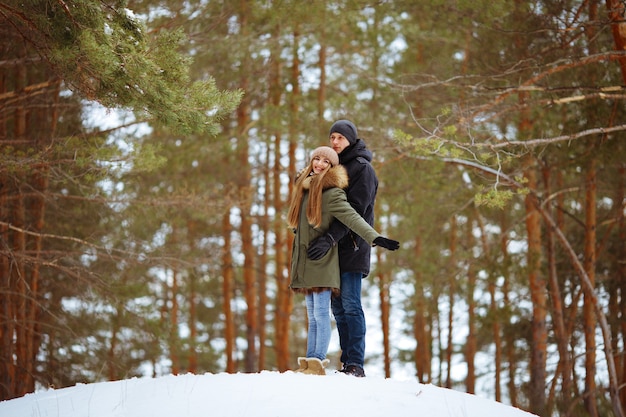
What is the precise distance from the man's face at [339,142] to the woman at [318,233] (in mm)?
206

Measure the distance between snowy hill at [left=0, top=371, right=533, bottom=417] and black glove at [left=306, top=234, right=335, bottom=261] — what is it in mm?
950

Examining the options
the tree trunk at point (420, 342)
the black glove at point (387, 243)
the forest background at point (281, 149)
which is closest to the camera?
the black glove at point (387, 243)

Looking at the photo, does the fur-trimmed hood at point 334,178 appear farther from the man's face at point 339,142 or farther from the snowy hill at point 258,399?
the snowy hill at point 258,399

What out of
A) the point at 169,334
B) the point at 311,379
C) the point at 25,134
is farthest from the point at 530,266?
the point at 25,134

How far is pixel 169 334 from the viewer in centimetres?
1106

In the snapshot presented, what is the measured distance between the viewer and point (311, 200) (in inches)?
224

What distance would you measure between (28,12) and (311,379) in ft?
12.1

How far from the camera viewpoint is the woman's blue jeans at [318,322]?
5.66 meters

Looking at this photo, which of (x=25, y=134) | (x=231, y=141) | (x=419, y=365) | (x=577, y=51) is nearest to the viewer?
(x=577, y=51)

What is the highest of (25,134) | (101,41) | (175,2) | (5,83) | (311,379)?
(175,2)

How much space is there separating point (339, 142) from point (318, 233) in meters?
0.86

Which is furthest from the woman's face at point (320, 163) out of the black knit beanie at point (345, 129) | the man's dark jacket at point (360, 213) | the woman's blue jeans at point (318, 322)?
the woman's blue jeans at point (318, 322)

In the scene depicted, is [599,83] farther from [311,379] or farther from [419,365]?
[419,365]

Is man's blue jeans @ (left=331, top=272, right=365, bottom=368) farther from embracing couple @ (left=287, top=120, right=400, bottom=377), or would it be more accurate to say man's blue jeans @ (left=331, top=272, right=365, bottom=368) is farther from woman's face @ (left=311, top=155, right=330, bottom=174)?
woman's face @ (left=311, top=155, right=330, bottom=174)
